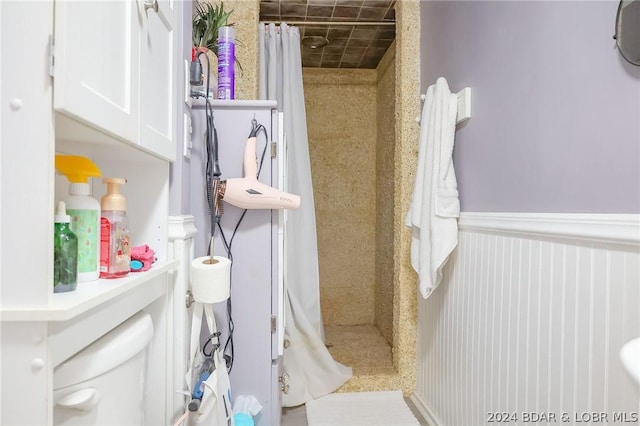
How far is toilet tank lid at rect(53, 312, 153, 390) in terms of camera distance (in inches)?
24.2

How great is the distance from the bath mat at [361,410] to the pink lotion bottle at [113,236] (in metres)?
1.26

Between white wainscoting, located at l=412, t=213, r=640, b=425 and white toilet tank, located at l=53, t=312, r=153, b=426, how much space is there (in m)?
0.81

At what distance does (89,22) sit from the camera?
24.8 inches

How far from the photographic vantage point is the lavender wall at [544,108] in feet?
2.63

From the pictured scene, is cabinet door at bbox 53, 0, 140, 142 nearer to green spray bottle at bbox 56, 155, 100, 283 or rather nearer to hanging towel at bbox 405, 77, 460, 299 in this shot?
green spray bottle at bbox 56, 155, 100, 283

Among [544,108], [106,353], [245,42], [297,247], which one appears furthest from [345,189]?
[106,353]

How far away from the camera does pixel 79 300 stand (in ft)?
1.94

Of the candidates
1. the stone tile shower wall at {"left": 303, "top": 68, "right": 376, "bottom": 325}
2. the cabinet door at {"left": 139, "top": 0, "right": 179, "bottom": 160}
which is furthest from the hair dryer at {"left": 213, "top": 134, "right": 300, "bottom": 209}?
the stone tile shower wall at {"left": 303, "top": 68, "right": 376, "bottom": 325}

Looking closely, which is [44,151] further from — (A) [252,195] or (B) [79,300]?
(A) [252,195]

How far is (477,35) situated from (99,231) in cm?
141

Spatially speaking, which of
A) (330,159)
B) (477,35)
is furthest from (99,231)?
(330,159)

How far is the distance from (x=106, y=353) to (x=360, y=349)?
6.34 ft

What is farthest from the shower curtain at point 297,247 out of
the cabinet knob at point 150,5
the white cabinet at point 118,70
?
the cabinet knob at point 150,5

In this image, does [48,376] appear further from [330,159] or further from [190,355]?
[330,159]
